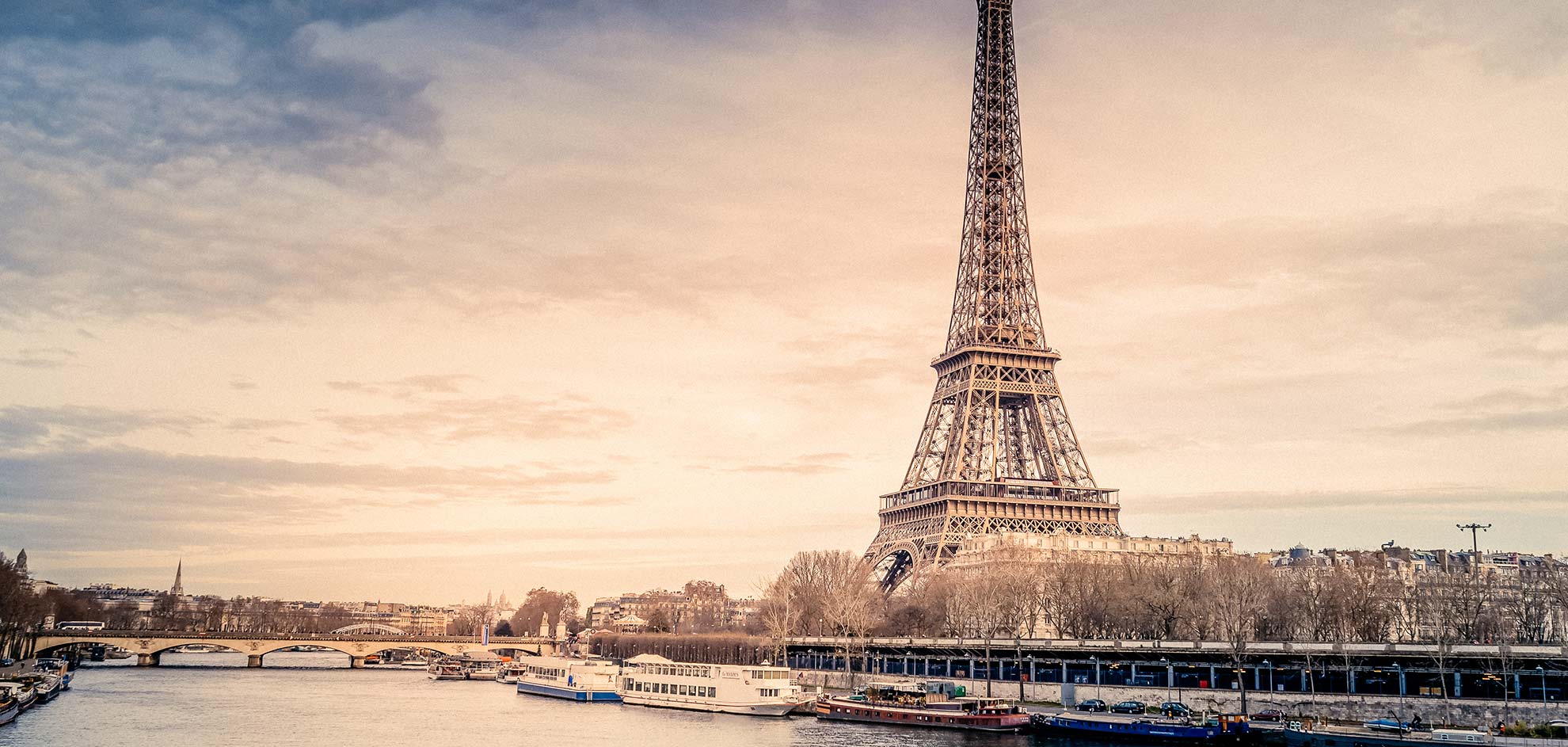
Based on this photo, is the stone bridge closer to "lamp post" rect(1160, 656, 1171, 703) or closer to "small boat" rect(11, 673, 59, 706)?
"small boat" rect(11, 673, 59, 706)

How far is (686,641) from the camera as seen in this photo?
525 feet

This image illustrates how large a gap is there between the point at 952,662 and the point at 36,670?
89.5 meters

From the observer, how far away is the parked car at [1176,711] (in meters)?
75.0

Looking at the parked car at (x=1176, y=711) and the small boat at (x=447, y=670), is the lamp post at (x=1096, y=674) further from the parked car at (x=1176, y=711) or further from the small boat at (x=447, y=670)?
the small boat at (x=447, y=670)

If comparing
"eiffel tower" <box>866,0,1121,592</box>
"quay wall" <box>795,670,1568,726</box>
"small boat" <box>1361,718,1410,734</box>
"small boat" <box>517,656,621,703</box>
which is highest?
"eiffel tower" <box>866,0,1121,592</box>

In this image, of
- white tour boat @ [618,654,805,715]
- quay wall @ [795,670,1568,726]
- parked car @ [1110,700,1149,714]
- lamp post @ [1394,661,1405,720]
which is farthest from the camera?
white tour boat @ [618,654,805,715]

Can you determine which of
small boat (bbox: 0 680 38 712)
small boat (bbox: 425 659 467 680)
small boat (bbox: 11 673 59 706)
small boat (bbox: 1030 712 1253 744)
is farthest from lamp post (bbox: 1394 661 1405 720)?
small boat (bbox: 425 659 467 680)

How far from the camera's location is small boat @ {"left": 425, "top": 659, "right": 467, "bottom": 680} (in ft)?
516

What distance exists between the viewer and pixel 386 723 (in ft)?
275

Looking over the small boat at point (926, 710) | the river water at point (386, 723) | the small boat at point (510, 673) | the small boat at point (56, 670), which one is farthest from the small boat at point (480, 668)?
the small boat at point (926, 710)

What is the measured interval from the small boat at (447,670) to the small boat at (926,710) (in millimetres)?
76250

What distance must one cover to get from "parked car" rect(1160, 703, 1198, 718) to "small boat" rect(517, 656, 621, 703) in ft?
161

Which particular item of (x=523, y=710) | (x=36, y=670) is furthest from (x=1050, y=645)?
(x=36, y=670)

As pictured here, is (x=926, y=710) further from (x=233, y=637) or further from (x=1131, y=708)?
(x=233, y=637)
